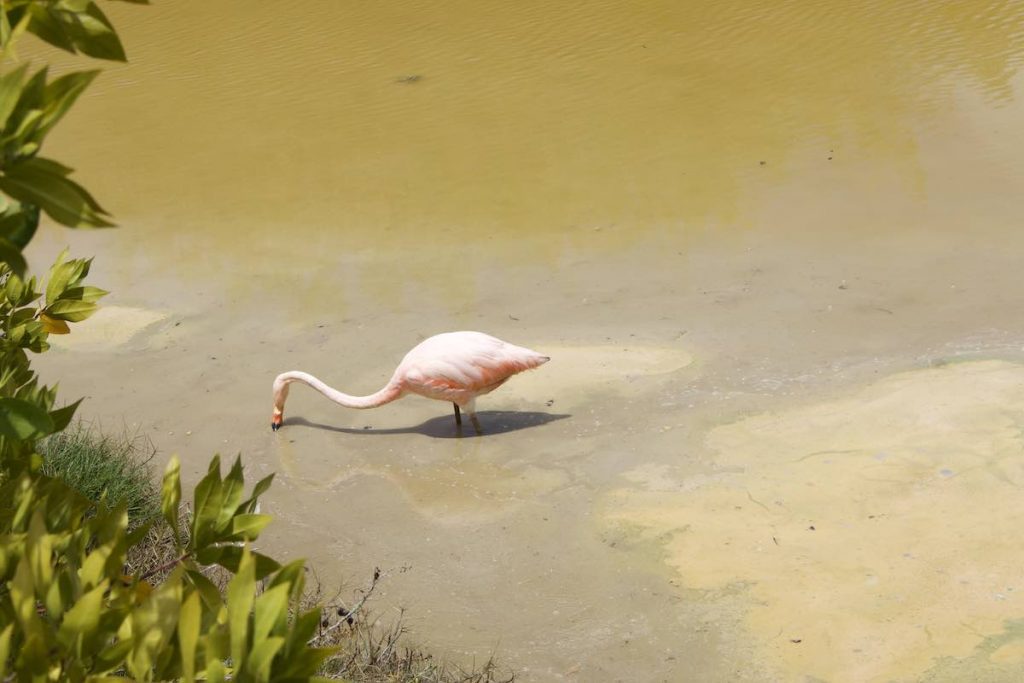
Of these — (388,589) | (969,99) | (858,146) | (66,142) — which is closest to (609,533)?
(388,589)

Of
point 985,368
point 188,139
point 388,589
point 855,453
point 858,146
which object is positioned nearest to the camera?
point 388,589

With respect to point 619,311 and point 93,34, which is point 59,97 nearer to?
point 93,34

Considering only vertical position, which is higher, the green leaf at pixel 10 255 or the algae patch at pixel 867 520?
the green leaf at pixel 10 255

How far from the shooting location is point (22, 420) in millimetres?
1993

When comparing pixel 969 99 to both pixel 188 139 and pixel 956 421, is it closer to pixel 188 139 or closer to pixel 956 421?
pixel 956 421

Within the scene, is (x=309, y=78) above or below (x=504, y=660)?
below

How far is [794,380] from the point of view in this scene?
25.5 ft

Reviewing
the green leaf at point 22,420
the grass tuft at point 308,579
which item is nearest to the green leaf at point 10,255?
the green leaf at point 22,420

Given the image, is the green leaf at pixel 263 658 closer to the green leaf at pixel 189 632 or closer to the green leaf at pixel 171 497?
the green leaf at pixel 189 632

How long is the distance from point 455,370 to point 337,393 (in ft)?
2.59

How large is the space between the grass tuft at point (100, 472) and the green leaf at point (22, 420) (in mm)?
3763

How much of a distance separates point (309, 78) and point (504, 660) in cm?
1104

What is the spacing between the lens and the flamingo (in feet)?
24.1

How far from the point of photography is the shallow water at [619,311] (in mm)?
5824
